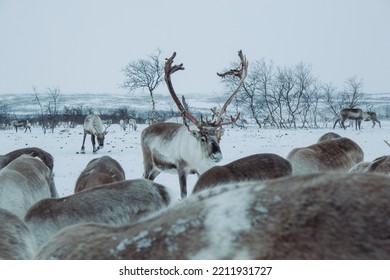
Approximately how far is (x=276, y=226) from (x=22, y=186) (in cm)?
446

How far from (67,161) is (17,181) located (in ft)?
27.0

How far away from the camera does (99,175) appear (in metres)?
5.83

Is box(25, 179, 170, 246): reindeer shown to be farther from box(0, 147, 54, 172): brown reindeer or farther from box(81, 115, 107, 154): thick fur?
box(81, 115, 107, 154): thick fur

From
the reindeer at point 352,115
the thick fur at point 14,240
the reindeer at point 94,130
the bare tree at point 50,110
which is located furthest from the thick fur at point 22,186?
the reindeer at point 352,115

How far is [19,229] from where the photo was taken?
2.75 meters

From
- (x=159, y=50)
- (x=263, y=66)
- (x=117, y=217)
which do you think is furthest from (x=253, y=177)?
(x=263, y=66)

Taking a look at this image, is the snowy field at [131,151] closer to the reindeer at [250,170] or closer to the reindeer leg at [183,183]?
the reindeer leg at [183,183]

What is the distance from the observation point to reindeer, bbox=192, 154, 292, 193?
5.19 m

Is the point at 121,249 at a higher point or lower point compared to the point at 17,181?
higher

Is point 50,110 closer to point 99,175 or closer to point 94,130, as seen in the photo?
point 94,130

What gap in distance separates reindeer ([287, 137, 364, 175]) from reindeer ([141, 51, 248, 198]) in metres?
1.30

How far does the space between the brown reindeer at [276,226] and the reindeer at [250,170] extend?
3659 millimetres
